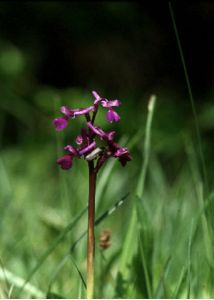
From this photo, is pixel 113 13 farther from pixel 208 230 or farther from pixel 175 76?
pixel 208 230

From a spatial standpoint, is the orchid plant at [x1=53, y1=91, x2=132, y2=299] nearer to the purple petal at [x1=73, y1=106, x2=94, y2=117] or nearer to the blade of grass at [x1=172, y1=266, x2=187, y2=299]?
the purple petal at [x1=73, y1=106, x2=94, y2=117]

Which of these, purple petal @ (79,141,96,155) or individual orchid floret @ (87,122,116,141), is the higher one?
individual orchid floret @ (87,122,116,141)

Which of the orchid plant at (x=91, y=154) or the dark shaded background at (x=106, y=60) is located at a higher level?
the dark shaded background at (x=106, y=60)

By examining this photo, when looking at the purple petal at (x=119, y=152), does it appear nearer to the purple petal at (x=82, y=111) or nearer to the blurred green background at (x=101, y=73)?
the purple petal at (x=82, y=111)

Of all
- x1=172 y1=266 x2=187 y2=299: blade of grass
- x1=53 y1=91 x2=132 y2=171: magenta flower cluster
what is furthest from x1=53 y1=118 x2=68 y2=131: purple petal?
x1=172 y1=266 x2=187 y2=299: blade of grass

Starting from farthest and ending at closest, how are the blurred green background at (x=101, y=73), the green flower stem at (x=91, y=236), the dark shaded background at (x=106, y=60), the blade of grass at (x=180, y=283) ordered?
the dark shaded background at (x=106, y=60), the blurred green background at (x=101, y=73), the blade of grass at (x=180, y=283), the green flower stem at (x=91, y=236)

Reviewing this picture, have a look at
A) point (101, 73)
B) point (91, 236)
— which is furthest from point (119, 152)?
point (101, 73)

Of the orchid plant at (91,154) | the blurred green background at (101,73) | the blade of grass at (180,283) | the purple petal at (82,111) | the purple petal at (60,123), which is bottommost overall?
the blade of grass at (180,283)

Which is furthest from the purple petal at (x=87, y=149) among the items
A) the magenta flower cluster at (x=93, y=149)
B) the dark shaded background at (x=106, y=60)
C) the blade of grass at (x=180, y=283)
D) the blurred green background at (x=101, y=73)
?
the dark shaded background at (x=106, y=60)

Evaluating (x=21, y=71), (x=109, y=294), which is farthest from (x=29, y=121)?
(x=109, y=294)
